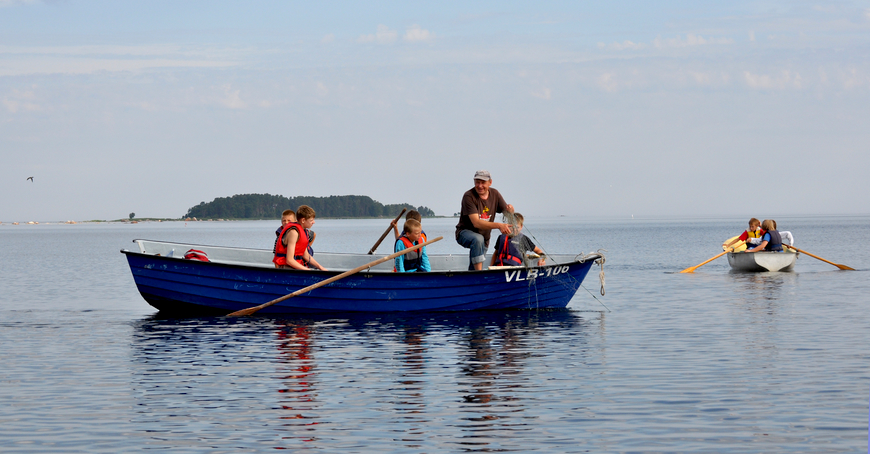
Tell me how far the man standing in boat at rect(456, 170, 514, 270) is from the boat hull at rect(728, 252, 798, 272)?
16.4 metres

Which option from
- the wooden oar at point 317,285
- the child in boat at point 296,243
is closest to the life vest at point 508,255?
the wooden oar at point 317,285

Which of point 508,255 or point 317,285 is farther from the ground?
point 508,255

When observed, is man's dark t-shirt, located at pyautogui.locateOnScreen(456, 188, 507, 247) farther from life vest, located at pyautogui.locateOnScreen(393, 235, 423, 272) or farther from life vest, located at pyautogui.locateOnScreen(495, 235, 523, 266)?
life vest, located at pyautogui.locateOnScreen(393, 235, 423, 272)

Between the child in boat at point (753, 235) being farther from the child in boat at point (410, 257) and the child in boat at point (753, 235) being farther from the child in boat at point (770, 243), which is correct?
the child in boat at point (410, 257)

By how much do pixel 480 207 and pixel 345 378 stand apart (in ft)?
20.4

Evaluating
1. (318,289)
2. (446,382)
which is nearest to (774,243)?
(318,289)

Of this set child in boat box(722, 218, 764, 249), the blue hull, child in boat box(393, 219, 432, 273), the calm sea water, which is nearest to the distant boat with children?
child in boat box(722, 218, 764, 249)

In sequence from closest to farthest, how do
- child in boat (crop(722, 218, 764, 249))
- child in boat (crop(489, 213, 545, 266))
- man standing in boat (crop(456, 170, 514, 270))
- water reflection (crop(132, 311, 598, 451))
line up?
water reflection (crop(132, 311, 598, 451))
man standing in boat (crop(456, 170, 514, 270))
child in boat (crop(489, 213, 545, 266))
child in boat (crop(722, 218, 764, 249))

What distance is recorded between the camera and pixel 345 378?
36.0ft

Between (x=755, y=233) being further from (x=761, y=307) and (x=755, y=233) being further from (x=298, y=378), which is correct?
(x=298, y=378)

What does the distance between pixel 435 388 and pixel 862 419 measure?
4347 millimetres

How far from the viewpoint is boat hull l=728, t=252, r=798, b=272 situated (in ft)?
99.0

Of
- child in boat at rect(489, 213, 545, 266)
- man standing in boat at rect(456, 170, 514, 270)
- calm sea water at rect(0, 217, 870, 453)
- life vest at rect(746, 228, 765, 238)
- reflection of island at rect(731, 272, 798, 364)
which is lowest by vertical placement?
reflection of island at rect(731, 272, 798, 364)

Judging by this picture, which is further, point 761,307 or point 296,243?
point 761,307
